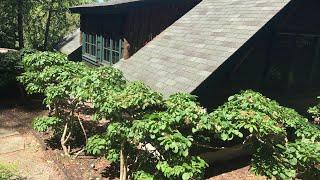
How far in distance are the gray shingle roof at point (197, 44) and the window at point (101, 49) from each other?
200cm

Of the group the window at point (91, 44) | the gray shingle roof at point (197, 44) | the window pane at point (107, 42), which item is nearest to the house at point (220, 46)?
the gray shingle roof at point (197, 44)

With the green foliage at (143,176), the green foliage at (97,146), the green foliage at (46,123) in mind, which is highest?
the green foliage at (143,176)

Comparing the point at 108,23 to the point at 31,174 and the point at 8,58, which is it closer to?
the point at 8,58

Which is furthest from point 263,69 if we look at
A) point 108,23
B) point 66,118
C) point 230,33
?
point 108,23

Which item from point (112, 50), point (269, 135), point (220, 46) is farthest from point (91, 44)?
point (269, 135)

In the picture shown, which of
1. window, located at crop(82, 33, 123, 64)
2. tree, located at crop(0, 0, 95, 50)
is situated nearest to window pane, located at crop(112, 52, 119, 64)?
window, located at crop(82, 33, 123, 64)

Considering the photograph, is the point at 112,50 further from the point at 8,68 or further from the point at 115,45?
the point at 8,68

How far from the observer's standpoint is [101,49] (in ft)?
53.0

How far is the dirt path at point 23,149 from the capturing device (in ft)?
27.1

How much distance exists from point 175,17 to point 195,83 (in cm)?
612

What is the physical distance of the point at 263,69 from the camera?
1005 cm

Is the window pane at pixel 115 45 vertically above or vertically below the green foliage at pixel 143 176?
above

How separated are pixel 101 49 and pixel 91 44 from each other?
2145mm

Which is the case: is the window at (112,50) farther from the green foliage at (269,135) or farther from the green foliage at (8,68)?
the green foliage at (269,135)
